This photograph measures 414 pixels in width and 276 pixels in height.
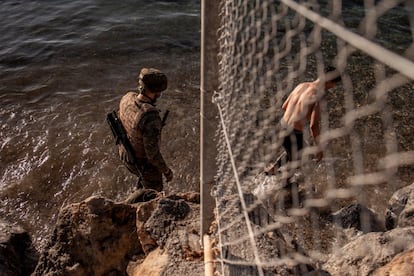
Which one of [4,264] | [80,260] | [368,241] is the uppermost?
[368,241]

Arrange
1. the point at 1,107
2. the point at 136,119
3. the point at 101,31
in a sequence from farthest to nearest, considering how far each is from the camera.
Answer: the point at 101,31, the point at 1,107, the point at 136,119

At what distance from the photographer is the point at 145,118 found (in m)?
3.46

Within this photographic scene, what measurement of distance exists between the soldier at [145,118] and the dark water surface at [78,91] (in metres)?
1.69

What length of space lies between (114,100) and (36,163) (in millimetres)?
2069

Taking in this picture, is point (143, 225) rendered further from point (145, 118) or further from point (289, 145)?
point (289, 145)

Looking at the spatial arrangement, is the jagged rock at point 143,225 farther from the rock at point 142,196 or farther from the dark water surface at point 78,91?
the dark water surface at point 78,91

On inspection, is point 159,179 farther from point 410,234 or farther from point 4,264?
point 410,234

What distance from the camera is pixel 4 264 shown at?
143 inches

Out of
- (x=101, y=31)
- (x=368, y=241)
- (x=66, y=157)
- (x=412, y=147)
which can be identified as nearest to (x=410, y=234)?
(x=368, y=241)

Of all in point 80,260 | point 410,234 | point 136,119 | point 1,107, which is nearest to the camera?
point 410,234

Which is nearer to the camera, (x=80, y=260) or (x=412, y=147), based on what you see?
(x=80, y=260)

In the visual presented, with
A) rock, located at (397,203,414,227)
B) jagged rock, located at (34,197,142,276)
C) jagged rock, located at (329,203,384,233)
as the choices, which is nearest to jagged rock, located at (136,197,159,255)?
jagged rock, located at (34,197,142,276)

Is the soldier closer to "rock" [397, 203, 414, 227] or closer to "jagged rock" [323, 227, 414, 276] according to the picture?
"jagged rock" [323, 227, 414, 276]

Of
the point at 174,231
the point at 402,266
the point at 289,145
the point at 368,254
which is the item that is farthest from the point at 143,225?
the point at 289,145
